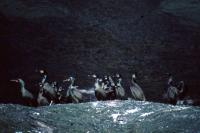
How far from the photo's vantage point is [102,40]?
15969mm

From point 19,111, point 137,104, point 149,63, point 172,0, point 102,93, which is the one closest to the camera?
point 19,111

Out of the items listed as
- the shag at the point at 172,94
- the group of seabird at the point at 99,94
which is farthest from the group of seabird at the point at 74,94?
the shag at the point at 172,94

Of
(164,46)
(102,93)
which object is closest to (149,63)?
(164,46)

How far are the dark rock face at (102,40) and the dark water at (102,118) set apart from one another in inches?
159

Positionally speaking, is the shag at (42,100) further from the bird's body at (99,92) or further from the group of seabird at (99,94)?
the bird's body at (99,92)

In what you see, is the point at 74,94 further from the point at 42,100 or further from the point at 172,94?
the point at 172,94

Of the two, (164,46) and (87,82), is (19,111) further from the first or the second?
(164,46)

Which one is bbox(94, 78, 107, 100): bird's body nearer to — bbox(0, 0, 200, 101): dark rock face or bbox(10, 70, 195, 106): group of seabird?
bbox(10, 70, 195, 106): group of seabird

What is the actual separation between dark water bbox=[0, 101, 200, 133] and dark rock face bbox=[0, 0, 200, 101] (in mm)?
4035

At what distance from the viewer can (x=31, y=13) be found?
17.0m

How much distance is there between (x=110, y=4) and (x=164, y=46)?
309 cm

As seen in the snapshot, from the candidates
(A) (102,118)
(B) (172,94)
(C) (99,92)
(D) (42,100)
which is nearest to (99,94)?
(C) (99,92)

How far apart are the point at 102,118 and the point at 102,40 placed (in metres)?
7.41

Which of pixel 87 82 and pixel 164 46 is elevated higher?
pixel 164 46
